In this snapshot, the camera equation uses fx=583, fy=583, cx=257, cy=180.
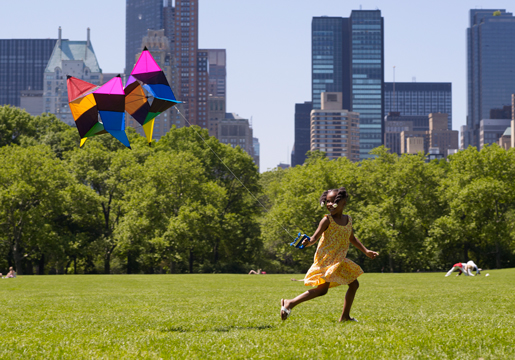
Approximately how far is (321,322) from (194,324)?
211 cm

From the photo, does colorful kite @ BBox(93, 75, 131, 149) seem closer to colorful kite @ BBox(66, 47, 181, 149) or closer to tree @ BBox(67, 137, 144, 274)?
colorful kite @ BBox(66, 47, 181, 149)

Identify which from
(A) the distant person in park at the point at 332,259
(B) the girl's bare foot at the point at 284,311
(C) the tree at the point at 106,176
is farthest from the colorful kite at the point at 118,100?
(C) the tree at the point at 106,176

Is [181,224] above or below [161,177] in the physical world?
below

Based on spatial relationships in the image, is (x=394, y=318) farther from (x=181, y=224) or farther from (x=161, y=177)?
(x=161, y=177)

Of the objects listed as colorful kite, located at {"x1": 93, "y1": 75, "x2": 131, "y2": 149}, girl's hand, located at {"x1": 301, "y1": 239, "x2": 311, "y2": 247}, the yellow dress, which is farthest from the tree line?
girl's hand, located at {"x1": 301, "y1": 239, "x2": 311, "y2": 247}

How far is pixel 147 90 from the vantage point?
37.4 ft

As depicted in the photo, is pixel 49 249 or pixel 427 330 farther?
pixel 49 249

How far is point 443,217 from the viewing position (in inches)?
2116

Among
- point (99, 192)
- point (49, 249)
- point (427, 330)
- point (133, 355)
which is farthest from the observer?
point (99, 192)

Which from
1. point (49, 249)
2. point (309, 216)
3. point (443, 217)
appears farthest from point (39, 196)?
point (443, 217)

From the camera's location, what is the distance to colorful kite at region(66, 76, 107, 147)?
1083 cm

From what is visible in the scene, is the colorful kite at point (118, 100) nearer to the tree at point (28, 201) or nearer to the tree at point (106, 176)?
the tree at point (28, 201)

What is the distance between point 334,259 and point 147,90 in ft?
16.7

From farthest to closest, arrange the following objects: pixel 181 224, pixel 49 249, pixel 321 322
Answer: pixel 181 224
pixel 49 249
pixel 321 322
